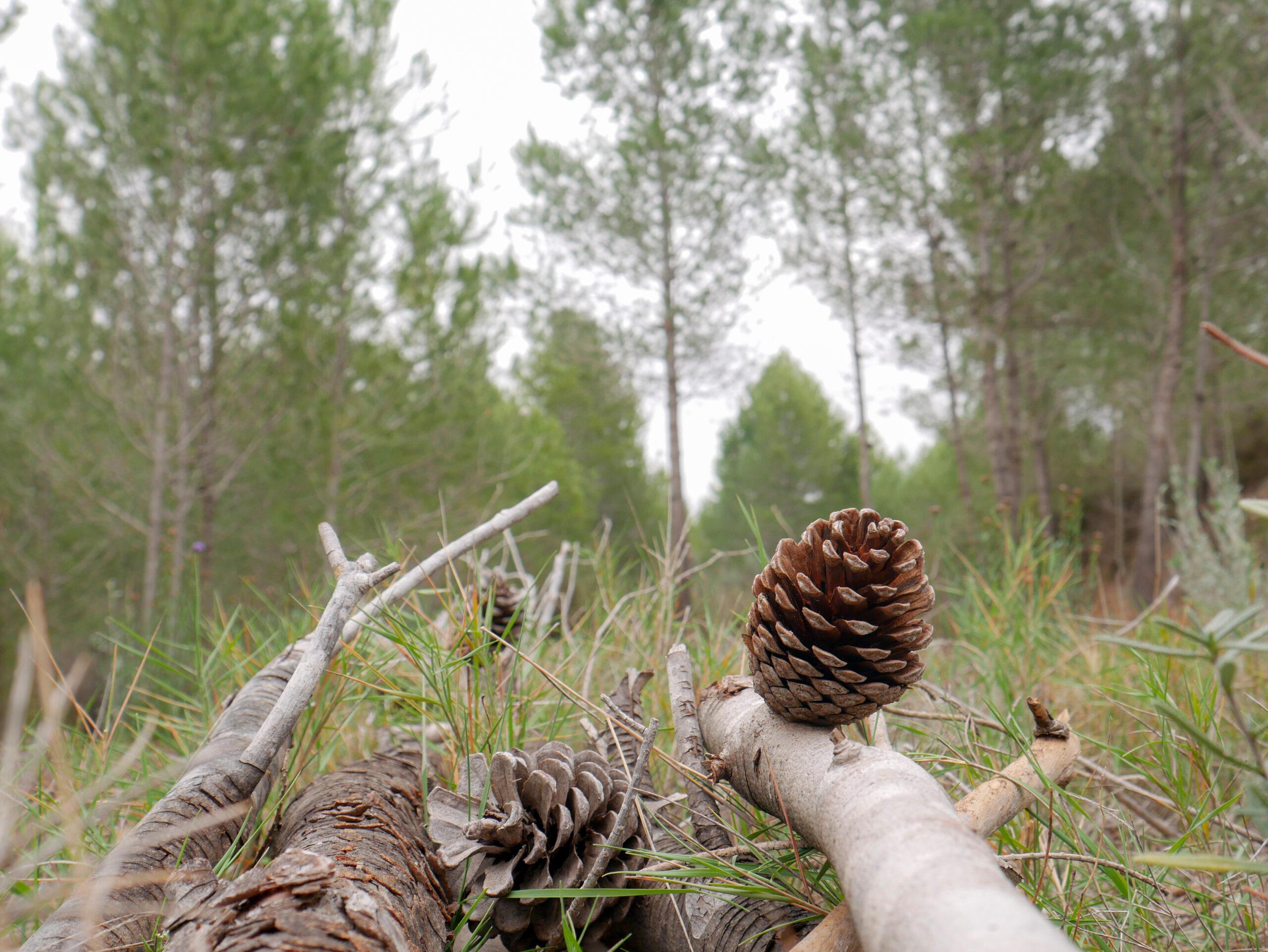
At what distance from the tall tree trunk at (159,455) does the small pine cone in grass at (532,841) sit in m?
7.65

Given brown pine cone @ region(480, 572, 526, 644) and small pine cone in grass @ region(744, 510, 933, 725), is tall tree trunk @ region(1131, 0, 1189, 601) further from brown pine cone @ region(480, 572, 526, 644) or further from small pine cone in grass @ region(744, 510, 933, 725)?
small pine cone in grass @ region(744, 510, 933, 725)

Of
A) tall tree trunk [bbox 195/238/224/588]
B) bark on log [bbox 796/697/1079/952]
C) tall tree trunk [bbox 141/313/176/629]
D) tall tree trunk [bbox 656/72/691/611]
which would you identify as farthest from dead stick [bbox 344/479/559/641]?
tall tree trunk [bbox 656/72/691/611]

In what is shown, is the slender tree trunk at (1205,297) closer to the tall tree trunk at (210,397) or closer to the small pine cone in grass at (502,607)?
the small pine cone in grass at (502,607)

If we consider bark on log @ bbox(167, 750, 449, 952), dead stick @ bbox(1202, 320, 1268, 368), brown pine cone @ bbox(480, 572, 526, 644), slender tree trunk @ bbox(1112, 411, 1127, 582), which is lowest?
slender tree trunk @ bbox(1112, 411, 1127, 582)

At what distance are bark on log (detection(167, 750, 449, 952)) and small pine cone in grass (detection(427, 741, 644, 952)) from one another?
0.17 feet

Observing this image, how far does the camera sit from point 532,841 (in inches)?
31.6

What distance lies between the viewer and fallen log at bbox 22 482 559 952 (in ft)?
2.12

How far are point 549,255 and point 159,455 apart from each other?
23.8 ft

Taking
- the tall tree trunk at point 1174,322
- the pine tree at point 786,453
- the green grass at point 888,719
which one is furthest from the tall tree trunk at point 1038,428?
the green grass at point 888,719

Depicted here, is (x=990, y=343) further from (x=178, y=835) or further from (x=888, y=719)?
(x=178, y=835)

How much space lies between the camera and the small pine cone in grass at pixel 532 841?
79 cm

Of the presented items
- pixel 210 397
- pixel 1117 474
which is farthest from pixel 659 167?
pixel 1117 474

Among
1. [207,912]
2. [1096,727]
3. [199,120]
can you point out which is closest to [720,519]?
[199,120]

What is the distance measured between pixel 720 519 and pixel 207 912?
17.0 metres
